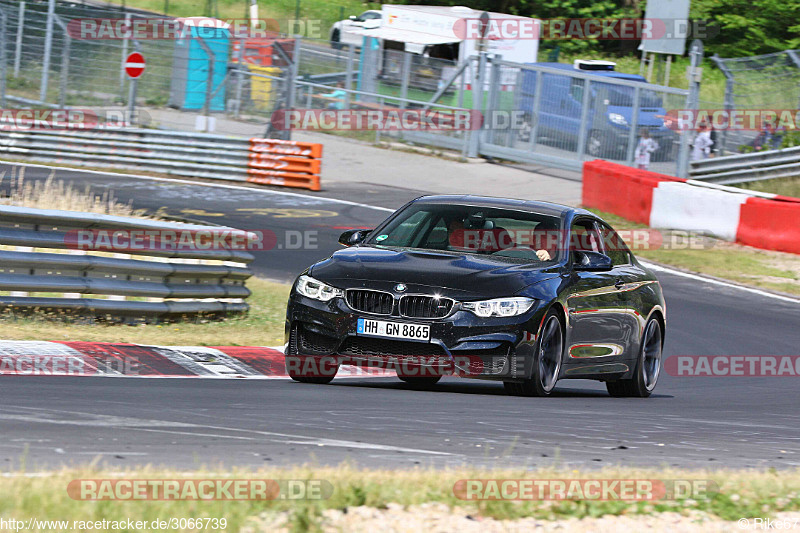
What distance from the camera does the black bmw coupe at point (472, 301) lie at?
8.34 m

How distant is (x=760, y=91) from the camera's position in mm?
25312

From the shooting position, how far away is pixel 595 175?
2431cm

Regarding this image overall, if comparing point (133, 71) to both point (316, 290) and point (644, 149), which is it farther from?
point (316, 290)

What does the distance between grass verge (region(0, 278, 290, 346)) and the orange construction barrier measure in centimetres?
1202

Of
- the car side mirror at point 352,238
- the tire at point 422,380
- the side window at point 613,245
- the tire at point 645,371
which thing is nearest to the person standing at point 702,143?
the tire at point 645,371

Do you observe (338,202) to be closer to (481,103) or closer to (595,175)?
(595,175)

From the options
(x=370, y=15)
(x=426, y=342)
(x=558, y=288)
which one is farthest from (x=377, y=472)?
(x=370, y=15)

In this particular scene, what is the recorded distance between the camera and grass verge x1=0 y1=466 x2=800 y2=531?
14.1 ft

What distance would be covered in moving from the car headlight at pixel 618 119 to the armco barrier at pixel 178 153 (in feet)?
22.7

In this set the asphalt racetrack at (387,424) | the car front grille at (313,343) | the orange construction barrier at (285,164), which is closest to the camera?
the asphalt racetrack at (387,424)

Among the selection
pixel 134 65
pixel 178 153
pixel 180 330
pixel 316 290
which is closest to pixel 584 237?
pixel 316 290

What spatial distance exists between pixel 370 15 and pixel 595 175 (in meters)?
28.3

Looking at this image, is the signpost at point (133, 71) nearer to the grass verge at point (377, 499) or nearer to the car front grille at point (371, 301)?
the car front grille at point (371, 301)

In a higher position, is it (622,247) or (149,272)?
(622,247)
